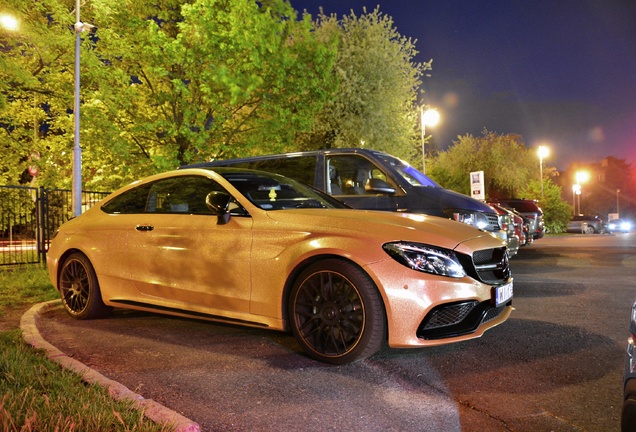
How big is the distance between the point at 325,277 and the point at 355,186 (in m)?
4.24

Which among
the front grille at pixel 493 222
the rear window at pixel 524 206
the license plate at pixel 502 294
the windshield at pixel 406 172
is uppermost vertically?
the windshield at pixel 406 172

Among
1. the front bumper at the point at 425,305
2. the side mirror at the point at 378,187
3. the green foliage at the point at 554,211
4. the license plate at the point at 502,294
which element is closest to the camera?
the front bumper at the point at 425,305

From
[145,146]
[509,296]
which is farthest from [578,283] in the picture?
[145,146]

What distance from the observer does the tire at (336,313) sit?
400 cm

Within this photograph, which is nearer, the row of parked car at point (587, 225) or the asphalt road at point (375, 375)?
the asphalt road at point (375, 375)

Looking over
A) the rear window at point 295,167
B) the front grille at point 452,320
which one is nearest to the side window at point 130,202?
the rear window at point 295,167

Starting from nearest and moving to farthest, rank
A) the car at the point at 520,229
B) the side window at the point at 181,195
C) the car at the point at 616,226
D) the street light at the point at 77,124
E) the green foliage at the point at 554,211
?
the side window at the point at 181,195 → the street light at the point at 77,124 → the car at the point at 520,229 → the green foliage at the point at 554,211 → the car at the point at 616,226

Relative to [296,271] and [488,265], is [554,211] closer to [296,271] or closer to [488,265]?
[488,265]

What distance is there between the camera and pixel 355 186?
8344 millimetres

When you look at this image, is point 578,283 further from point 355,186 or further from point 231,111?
point 231,111

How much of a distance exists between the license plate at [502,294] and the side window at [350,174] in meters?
3.83

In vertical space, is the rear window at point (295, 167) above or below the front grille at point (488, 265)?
above

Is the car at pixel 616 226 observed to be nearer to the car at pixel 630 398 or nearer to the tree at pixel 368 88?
the tree at pixel 368 88

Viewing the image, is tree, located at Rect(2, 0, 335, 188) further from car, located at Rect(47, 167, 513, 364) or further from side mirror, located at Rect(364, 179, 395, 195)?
car, located at Rect(47, 167, 513, 364)
